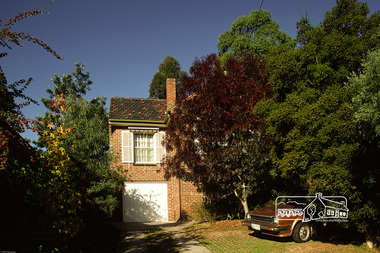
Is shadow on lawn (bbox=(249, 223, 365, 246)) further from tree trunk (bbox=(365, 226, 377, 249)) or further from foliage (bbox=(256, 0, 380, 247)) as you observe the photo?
foliage (bbox=(256, 0, 380, 247))

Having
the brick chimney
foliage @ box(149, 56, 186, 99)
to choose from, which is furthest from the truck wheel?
foliage @ box(149, 56, 186, 99)

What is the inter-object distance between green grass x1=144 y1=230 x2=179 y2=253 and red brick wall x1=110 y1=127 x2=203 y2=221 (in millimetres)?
3120

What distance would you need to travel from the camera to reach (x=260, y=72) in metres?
10.8

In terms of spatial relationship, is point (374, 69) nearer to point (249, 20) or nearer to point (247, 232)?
point (247, 232)

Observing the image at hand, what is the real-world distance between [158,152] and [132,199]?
113 inches

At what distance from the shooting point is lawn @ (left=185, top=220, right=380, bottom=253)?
26.6 feet

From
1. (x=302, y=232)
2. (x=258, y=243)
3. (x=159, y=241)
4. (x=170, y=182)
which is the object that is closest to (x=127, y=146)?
(x=170, y=182)

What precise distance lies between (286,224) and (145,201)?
8929mm

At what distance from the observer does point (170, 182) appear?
15.7m

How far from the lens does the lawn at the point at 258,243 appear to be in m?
8.10

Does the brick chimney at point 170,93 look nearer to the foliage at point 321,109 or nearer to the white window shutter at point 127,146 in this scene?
the white window shutter at point 127,146

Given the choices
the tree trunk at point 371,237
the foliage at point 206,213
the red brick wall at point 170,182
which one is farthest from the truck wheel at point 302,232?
the red brick wall at point 170,182

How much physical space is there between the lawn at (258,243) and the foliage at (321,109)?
138 cm

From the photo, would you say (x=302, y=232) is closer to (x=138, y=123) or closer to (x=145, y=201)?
(x=145, y=201)
